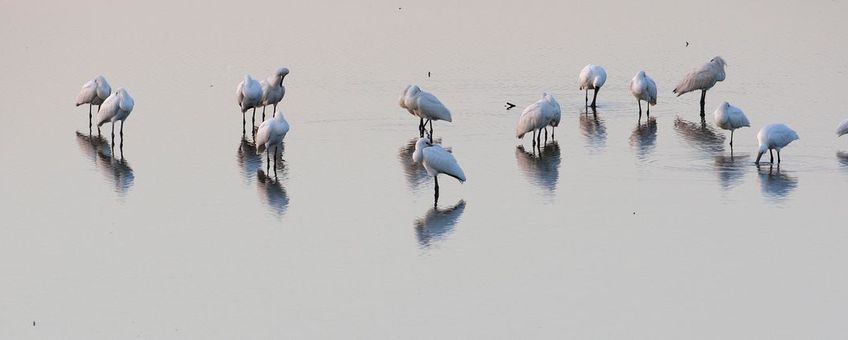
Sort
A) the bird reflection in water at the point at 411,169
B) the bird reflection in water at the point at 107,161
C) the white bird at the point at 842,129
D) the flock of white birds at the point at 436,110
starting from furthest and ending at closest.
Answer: the white bird at the point at 842,129 < the flock of white birds at the point at 436,110 < the bird reflection in water at the point at 107,161 < the bird reflection in water at the point at 411,169

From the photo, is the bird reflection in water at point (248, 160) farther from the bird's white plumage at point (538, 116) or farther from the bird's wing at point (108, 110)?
the bird's white plumage at point (538, 116)

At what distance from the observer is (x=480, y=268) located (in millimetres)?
17578

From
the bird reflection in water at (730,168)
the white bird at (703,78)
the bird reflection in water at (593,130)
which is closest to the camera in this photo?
the bird reflection in water at (730,168)

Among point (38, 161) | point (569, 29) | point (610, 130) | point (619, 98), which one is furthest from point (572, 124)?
point (569, 29)

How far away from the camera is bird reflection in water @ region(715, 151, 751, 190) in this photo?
22.5 metres

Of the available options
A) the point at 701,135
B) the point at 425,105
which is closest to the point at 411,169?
the point at 425,105

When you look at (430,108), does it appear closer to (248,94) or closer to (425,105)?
(425,105)

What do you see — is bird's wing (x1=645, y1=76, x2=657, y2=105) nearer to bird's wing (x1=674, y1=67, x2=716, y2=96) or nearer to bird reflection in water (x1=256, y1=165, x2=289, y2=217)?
bird's wing (x1=674, y1=67, x2=716, y2=96)

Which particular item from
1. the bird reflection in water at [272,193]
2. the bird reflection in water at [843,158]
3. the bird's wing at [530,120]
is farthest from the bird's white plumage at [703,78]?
the bird reflection in water at [272,193]

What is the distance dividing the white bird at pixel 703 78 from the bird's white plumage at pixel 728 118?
4.01 metres

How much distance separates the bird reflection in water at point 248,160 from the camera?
23.6 m

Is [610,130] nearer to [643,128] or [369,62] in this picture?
[643,128]

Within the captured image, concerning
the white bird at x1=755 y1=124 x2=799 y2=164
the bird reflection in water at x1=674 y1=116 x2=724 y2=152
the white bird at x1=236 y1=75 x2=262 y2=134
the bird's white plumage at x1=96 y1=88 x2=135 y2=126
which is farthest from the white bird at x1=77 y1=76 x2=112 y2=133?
the white bird at x1=755 y1=124 x2=799 y2=164

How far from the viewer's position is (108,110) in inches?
1022
